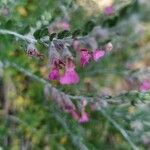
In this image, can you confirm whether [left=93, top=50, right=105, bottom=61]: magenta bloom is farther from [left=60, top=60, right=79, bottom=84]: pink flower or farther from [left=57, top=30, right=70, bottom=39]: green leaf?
[left=57, top=30, right=70, bottom=39]: green leaf

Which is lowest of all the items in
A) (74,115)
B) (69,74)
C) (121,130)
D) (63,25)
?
(121,130)

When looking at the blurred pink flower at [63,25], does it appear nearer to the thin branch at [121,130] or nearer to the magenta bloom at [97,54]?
the thin branch at [121,130]

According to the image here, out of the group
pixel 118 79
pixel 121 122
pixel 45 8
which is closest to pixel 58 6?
pixel 45 8

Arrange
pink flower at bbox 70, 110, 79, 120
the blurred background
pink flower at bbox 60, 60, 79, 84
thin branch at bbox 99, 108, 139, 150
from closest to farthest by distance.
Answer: pink flower at bbox 60, 60, 79, 84 < thin branch at bbox 99, 108, 139, 150 < the blurred background < pink flower at bbox 70, 110, 79, 120

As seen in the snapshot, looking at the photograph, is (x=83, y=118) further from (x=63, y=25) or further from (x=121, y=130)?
(x=63, y=25)

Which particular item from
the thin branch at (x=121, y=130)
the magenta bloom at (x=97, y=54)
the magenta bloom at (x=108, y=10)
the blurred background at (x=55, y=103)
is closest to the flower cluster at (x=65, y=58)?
the magenta bloom at (x=97, y=54)

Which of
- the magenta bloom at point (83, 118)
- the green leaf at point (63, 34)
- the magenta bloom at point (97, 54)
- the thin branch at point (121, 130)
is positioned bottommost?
the thin branch at point (121, 130)

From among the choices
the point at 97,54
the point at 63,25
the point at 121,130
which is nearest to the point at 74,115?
the point at 121,130

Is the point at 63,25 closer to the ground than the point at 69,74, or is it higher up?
higher up

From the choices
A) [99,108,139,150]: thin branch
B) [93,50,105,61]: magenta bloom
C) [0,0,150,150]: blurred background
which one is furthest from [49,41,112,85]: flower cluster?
[99,108,139,150]: thin branch

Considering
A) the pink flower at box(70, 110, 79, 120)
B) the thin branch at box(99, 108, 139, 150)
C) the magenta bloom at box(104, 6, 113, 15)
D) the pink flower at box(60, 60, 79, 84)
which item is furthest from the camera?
the magenta bloom at box(104, 6, 113, 15)

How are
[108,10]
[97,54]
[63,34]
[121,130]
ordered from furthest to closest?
1. [108,10]
2. [121,130]
3. [97,54]
4. [63,34]
